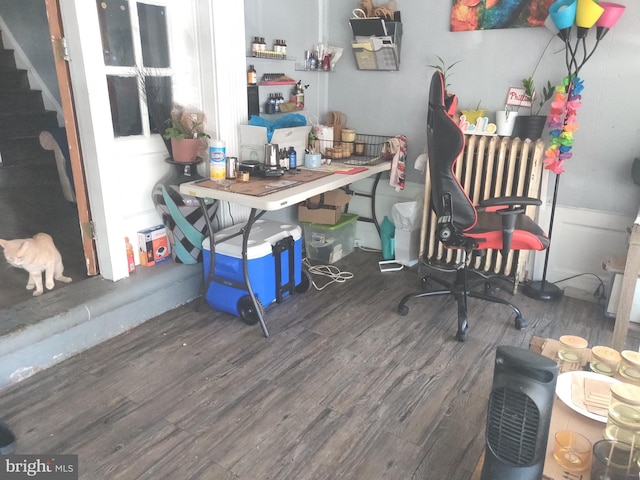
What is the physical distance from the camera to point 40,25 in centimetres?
419

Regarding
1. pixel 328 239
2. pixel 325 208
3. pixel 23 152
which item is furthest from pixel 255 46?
pixel 23 152

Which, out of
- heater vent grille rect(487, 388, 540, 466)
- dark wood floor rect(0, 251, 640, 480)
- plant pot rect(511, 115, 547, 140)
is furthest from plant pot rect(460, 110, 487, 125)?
heater vent grille rect(487, 388, 540, 466)

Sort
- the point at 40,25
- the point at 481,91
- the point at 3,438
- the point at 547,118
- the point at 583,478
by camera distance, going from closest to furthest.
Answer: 1. the point at 583,478
2. the point at 3,438
3. the point at 547,118
4. the point at 481,91
5. the point at 40,25

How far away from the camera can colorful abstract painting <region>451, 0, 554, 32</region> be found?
112 inches

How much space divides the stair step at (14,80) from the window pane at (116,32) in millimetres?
2417

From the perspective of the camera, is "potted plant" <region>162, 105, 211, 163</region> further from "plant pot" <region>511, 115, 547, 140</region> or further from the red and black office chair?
"plant pot" <region>511, 115, 547, 140</region>

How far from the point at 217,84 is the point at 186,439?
191 cm

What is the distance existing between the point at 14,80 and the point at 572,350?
4.76 meters

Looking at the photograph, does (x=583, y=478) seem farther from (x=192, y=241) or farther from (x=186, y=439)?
(x=192, y=241)

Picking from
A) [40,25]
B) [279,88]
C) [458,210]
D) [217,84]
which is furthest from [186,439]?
[40,25]

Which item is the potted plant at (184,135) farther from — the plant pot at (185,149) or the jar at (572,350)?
the jar at (572,350)

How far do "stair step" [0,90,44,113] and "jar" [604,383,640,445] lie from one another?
4658 millimetres

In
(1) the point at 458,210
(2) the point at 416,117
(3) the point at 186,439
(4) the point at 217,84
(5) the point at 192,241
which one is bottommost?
(3) the point at 186,439

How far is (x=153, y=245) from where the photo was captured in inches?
111
